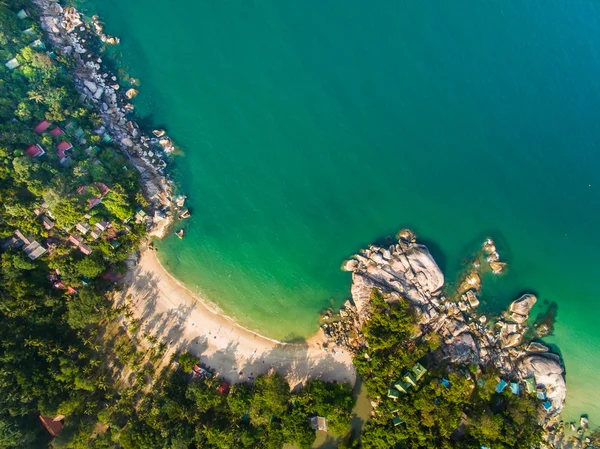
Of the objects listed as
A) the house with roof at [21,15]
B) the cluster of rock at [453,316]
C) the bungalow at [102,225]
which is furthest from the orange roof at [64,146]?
the cluster of rock at [453,316]

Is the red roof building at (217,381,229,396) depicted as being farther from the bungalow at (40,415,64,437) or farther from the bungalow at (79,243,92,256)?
the bungalow at (79,243,92,256)

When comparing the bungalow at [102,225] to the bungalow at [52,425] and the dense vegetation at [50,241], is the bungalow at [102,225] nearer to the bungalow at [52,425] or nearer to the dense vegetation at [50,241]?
the dense vegetation at [50,241]

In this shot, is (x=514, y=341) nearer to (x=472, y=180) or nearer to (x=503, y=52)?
(x=472, y=180)

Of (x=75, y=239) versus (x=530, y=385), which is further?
(x=530, y=385)

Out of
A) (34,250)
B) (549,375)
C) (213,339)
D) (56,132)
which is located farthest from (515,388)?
Result: (56,132)

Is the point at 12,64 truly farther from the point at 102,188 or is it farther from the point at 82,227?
the point at 82,227

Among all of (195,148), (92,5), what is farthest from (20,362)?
(92,5)
